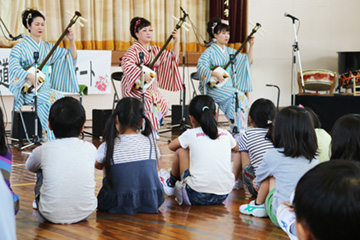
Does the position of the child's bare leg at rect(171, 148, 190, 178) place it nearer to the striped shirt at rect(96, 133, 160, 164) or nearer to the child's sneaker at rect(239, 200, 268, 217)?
the striped shirt at rect(96, 133, 160, 164)

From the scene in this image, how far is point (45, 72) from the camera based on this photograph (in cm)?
539

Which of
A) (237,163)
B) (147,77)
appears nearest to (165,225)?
(237,163)

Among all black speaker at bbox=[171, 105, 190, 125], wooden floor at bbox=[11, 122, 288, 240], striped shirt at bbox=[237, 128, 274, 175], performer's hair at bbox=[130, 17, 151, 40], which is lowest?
black speaker at bbox=[171, 105, 190, 125]

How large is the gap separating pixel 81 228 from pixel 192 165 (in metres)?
0.80

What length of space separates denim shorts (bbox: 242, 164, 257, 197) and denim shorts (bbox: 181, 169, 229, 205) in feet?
0.78

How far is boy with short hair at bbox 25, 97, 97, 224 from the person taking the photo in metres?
2.74

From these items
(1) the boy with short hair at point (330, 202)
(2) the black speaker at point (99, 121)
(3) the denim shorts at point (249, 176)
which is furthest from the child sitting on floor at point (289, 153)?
(2) the black speaker at point (99, 121)

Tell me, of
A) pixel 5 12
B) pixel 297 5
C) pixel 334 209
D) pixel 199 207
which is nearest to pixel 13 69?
pixel 5 12

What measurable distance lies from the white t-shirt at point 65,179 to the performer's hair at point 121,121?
136 mm

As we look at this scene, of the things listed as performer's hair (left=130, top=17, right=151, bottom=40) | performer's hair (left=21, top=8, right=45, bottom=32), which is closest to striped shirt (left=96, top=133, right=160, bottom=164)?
performer's hair (left=21, top=8, right=45, bottom=32)

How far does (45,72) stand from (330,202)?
15.8 ft

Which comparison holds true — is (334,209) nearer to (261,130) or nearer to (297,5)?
(261,130)

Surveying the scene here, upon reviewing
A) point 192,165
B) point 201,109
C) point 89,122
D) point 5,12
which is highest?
point 5,12

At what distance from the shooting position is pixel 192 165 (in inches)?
127
